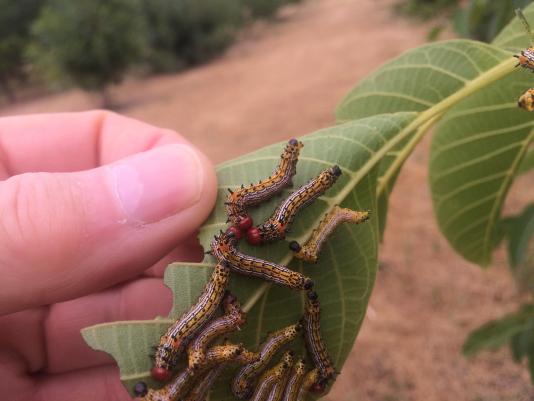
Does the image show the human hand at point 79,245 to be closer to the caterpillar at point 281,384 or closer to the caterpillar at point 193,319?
the caterpillar at point 193,319

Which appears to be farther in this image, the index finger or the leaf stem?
the index finger

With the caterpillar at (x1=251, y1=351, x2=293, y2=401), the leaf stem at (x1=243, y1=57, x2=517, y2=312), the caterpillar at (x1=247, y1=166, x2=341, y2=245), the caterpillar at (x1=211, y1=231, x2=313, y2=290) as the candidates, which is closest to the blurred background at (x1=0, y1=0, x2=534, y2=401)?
the leaf stem at (x1=243, y1=57, x2=517, y2=312)

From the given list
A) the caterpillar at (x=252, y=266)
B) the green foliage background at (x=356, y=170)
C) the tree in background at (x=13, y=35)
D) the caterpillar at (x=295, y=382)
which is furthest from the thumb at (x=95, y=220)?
the tree in background at (x=13, y=35)

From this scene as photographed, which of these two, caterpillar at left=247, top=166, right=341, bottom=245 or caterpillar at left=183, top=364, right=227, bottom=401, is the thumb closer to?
caterpillar at left=247, top=166, right=341, bottom=245

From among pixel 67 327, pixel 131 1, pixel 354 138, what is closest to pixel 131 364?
pixel 354 138

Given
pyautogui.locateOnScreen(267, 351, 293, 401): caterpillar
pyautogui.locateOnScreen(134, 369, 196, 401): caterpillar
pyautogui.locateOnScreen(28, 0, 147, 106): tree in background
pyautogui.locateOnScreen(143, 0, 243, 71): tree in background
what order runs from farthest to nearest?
pyautogui.locateOnScreen(143, 0, 243, 71): tree in background → pyautogui.locateOnScreen(28, 0, 147, 106): tree in background → pyautogui.locateOnScreen(267, 351, 293, 401): caterpillar → pyautogui.locateOnScreen(134, 369, 196, 401): caterpillar

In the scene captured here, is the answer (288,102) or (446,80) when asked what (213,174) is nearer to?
(446,80)
